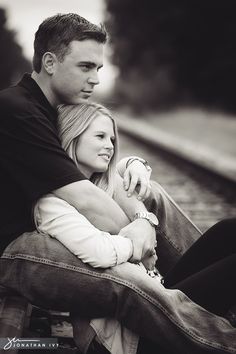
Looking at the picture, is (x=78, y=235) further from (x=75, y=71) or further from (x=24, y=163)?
(x=75, y=71)

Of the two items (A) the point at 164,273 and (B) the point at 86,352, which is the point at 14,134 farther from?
(A) the point at 164,273

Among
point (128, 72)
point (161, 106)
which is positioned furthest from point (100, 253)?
point (128, 72)

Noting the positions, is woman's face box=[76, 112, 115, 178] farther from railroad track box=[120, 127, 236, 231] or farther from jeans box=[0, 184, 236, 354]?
railroad track box=[120, 127, 236, 231]

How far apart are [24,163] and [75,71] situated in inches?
26.7

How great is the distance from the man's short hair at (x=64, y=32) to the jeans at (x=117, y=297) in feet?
3.41

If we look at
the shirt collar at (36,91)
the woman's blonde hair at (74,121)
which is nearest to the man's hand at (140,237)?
the woman's blonde hair at (74,121)

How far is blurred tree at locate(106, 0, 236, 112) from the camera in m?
26.9

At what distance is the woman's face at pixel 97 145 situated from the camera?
281 cm

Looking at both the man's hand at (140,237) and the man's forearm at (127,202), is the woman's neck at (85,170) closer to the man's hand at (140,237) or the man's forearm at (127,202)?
the man's forearm at (127,202)

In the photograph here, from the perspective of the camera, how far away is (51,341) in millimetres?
2361

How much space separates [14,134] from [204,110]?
25.2m
